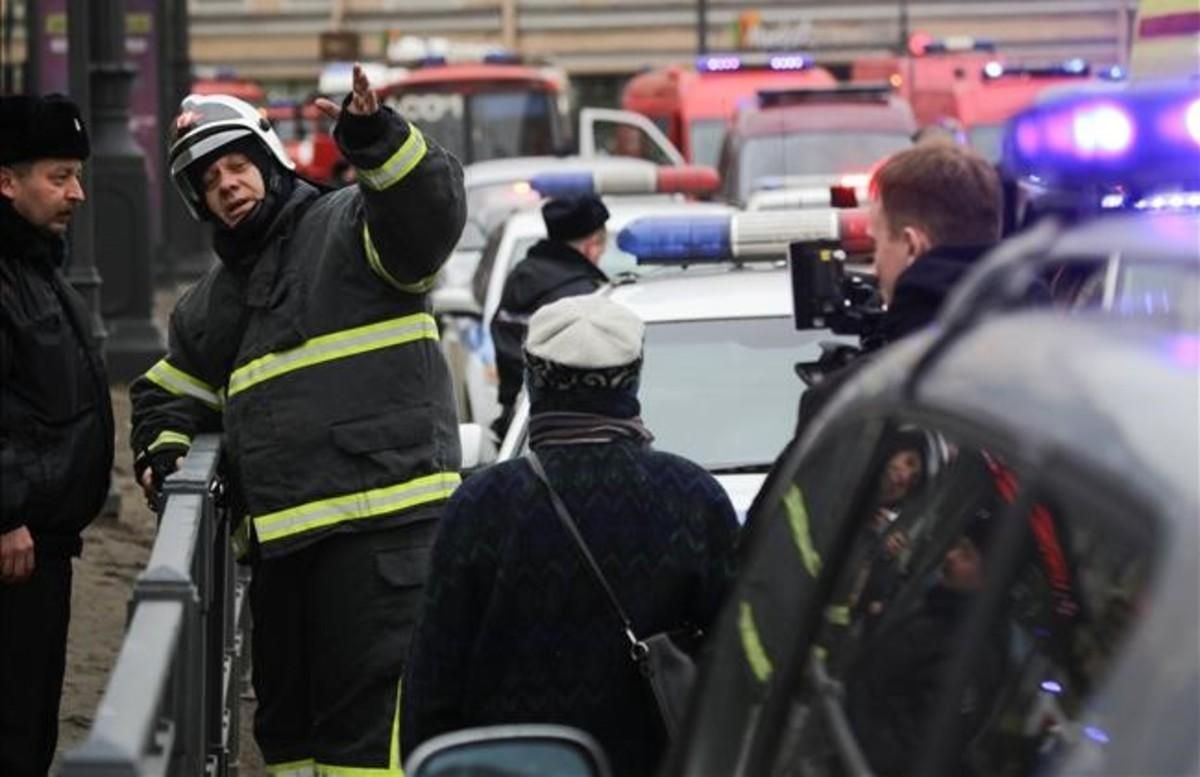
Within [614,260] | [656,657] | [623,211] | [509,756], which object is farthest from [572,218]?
[509,756]

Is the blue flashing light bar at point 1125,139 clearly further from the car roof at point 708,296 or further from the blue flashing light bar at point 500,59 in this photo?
the blue flashing light bar at point 500,59

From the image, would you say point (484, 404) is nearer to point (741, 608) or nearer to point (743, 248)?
point (743, 248)

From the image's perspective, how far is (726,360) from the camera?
8.19 meters

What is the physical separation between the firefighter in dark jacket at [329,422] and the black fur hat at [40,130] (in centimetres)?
24

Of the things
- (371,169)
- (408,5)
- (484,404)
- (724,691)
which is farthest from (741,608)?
(408,5)

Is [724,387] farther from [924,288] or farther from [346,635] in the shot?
[924,288]

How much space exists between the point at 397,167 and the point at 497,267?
7778 mm

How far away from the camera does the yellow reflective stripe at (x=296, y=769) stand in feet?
20.8

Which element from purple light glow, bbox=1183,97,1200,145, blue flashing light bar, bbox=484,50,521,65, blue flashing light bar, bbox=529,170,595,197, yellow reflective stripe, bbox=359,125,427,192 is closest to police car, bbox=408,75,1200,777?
purple light glow, bbox=1183,97,1200,145

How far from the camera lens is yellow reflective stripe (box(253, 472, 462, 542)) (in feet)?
20.2

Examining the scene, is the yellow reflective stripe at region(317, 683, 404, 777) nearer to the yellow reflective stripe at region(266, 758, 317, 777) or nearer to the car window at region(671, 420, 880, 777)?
the yellow reflective stripe at region(266, 758, 317, 777)

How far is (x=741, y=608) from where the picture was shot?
3.31 meters

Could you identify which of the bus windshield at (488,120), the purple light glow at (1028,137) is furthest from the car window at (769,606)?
the bus windshield at (488,120)

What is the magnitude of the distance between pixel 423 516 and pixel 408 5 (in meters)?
45.2
